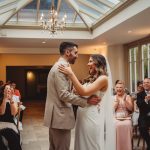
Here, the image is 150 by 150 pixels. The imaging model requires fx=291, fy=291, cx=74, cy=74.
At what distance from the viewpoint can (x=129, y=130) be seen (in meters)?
4.85

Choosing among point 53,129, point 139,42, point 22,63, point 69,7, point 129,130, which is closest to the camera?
point 53,129

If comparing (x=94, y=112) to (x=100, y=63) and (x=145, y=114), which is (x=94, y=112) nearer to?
(x=100, y=63)

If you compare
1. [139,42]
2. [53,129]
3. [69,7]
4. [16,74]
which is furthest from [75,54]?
[16,74]

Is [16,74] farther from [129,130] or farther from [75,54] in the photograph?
[75,54]

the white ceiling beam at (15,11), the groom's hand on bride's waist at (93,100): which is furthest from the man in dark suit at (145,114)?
the white ceiling beam at (15,11)

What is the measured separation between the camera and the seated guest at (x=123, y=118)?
476 cm

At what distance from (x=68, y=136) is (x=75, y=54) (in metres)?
0.78

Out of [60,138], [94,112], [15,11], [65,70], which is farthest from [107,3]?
[60,138]

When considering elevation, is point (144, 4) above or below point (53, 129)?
above

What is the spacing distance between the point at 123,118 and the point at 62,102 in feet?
8.48

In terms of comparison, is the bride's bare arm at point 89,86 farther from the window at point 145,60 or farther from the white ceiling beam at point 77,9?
the window at point 145,60

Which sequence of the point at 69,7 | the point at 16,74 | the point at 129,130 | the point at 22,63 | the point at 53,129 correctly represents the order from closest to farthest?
1. the point at 53,129
2. the point at 129,130
3. the point at 69,7
4. the point at 22,63
5. the point at 16,74

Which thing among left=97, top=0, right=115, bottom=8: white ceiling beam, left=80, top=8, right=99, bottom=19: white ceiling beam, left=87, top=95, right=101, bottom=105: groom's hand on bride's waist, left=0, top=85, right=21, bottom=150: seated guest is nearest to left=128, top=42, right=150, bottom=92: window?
left=80, top=8, right=99, bottom=19: white ceiling beam

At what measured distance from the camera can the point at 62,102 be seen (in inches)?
105
